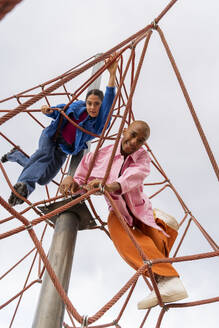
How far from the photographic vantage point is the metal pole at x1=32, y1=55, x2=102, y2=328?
1.60 metres

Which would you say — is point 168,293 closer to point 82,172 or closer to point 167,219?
point 167,219

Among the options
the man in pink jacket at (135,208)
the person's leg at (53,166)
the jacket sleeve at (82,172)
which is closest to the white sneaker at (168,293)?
the man in pink jacket at (135,208)

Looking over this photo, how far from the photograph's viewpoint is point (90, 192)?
5.35 feet

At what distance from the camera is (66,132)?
251 cm

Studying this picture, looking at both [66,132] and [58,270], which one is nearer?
[58,270]

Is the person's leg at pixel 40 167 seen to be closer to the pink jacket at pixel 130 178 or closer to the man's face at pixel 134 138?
the pink jacket at pixel 130 178

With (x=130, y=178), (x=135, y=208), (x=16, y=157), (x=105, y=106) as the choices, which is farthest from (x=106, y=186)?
(x=16, y=157)

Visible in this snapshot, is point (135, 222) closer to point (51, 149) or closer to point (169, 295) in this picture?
point (169, 295)

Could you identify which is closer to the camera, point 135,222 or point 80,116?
point 135,222

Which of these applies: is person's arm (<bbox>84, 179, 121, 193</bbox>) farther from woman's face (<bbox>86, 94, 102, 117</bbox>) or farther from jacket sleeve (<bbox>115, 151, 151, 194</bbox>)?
woman's face (<bbox>86, 94, 102, 117</bbox>)

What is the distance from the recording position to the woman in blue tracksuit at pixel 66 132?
232 cm

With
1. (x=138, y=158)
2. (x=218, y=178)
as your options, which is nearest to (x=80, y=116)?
(x=138, y=158)

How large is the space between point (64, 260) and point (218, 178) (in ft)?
3.17

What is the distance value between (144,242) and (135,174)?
0.39 meters
